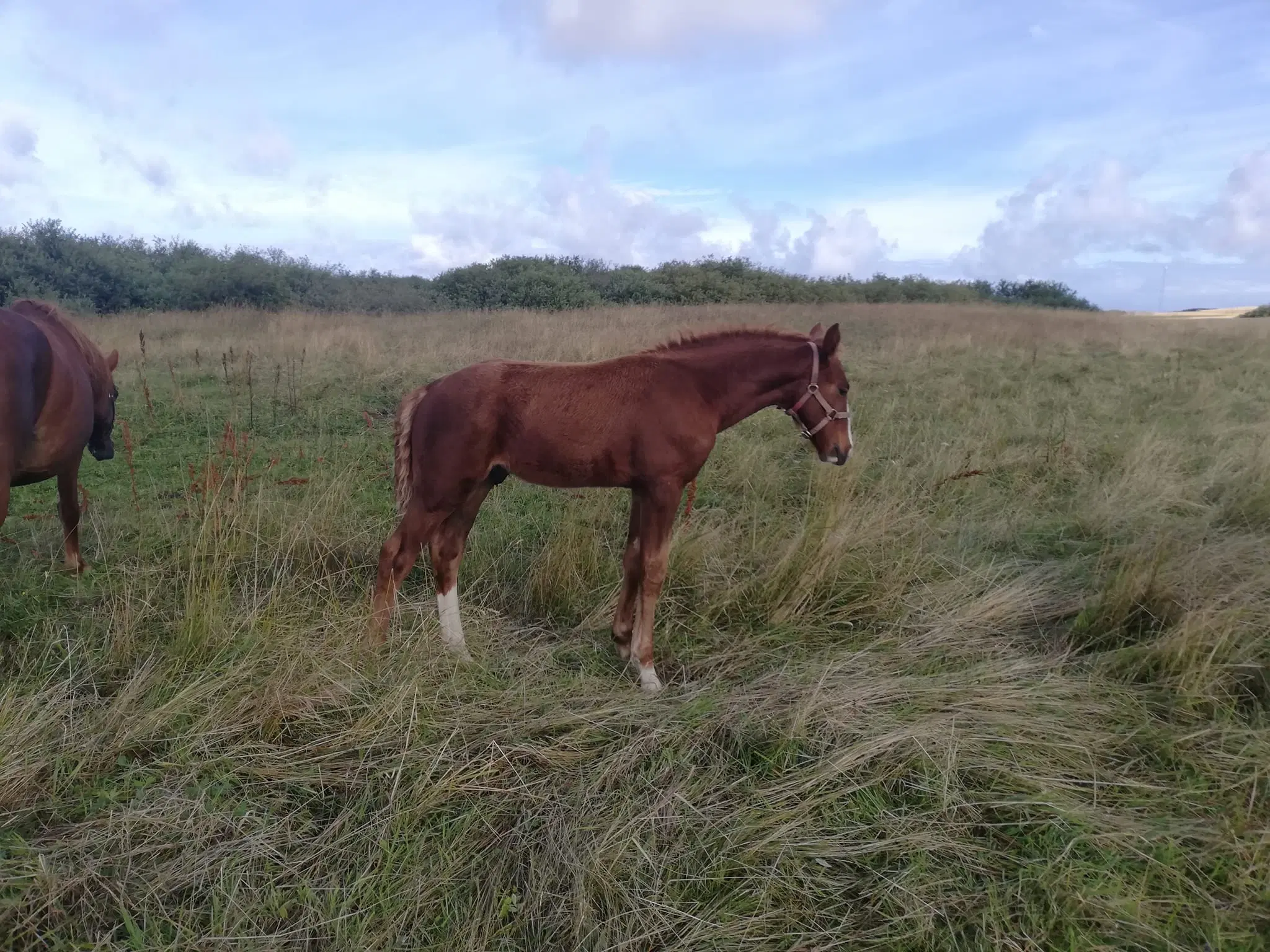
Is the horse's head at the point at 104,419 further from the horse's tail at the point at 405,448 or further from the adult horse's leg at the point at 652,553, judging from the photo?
the adult horse's leg at the point at 652,553

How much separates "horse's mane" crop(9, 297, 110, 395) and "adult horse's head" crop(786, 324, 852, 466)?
4.40 meters

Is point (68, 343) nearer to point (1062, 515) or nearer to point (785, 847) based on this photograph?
point (785, 847)

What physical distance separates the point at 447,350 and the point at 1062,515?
8823mm

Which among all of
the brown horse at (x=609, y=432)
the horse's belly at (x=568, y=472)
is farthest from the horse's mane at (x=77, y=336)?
the horse's belly at (x=568, y=472)

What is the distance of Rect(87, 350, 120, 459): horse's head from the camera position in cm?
498

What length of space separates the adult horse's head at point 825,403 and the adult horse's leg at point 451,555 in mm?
1741

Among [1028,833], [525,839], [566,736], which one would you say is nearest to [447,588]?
[566,736]

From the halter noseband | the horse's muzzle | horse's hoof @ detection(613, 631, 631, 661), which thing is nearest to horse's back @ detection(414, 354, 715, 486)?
the halter noseband

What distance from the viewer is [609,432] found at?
3.75m

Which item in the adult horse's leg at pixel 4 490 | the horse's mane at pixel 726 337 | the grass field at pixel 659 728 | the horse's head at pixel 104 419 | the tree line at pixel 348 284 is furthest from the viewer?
the tree line at pixel 348 284

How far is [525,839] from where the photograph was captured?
8.22 feet

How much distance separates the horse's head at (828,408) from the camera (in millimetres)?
3992

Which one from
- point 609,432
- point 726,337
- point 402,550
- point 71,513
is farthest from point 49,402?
point 726,337

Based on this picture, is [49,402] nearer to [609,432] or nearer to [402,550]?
[402,550]
